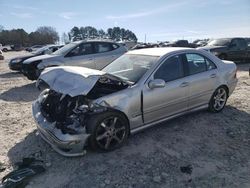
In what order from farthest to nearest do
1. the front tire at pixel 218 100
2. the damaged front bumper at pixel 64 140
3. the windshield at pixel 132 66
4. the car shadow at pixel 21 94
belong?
the car shadow at pixel 21 94, the front tire at pixel 218 100, the windshield at pixel 132 66, the damaged front bumper at pixel 64 140

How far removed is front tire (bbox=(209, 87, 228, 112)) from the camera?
6098 mm

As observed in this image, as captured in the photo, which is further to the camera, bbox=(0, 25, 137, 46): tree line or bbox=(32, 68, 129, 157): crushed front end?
bbox=(0, 25, 137, 46): tree line

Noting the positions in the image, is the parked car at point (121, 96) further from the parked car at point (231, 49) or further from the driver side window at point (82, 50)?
the parked car at point (231, 49)

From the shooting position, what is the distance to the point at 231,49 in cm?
1576

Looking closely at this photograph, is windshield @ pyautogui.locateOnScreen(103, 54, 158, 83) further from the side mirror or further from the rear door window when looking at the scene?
the rear door window

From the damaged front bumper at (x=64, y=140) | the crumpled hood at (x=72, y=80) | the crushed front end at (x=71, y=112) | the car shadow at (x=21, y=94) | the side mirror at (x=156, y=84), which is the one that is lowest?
the car shadow at (x=21, y=94)

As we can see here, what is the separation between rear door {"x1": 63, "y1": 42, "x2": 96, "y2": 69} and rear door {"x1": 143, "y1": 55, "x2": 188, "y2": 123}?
5515 millimetres

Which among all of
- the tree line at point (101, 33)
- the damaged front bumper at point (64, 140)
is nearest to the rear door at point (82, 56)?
the damaged front bumper at point (64, 140)

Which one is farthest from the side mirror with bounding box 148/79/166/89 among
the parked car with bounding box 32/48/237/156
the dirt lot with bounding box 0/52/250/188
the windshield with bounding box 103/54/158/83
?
the dirt lot with bounding box 0/52/250/188

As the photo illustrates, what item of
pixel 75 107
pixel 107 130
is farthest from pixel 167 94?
pixel 75 107

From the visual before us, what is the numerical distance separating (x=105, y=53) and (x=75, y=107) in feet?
21.9

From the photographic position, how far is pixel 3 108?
7531 mm

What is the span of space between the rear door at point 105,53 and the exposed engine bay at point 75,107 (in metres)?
5.56

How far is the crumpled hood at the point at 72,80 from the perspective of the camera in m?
4.29
